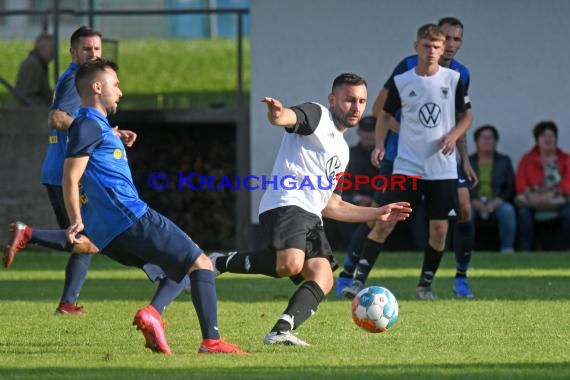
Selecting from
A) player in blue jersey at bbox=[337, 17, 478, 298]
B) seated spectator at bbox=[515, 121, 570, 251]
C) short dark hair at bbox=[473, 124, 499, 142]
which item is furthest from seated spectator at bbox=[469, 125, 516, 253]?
player in blue jersey at bbox=[337, 17, 478, 298]

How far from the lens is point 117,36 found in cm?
1936

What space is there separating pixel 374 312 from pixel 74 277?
279 centimetres

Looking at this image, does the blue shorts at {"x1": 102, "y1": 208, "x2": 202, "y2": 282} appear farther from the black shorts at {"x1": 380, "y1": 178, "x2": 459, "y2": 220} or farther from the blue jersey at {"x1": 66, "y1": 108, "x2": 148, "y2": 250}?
the black shorts at {"x1": 380, "y1": 178, "x2": 459, "y2": 220}

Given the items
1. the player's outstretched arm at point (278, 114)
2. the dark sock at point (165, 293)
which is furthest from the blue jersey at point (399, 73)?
the dark sock at point (165, 293)

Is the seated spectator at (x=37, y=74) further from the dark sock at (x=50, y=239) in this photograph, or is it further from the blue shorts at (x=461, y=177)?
the dark sock at (x=50, y=239)

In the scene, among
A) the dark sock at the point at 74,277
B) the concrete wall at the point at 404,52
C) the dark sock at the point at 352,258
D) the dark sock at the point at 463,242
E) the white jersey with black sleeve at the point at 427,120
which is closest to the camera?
the dark sock at the point at 74,277

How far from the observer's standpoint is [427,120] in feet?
36.4

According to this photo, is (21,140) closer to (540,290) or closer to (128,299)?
(128,299)

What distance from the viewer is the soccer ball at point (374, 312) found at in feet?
27.6

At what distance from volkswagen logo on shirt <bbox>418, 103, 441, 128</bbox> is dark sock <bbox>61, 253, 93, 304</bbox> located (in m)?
2.90

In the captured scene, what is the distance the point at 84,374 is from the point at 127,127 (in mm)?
12700

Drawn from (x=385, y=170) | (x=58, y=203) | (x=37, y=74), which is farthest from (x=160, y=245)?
(x=37, y=74)

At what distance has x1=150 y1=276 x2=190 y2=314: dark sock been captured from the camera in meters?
7.95

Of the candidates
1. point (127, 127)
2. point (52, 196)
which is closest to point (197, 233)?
point (127, 127)
